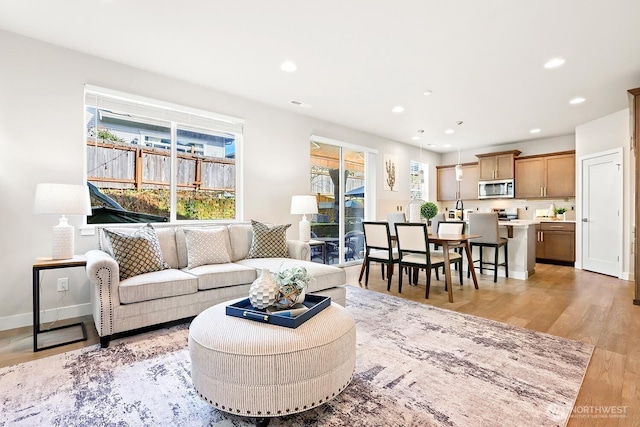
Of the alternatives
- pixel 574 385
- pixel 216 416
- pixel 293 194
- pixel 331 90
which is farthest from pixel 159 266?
pixel 574 385

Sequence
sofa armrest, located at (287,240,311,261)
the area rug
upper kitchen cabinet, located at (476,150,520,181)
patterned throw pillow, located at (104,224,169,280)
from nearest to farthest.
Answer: the area rug
patterned throw pillow, located at (104,224,169,280)
sofa armrest, located at (287,240,311,261)
upper kitchen cabinet, located at (476,150,520,181)

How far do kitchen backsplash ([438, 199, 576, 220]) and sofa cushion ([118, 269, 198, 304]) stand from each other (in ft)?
23.2

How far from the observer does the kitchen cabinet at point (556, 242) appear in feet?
19.3

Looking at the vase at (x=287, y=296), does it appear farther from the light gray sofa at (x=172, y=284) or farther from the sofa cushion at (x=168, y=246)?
the sofa cushion at (x=168, y=246)

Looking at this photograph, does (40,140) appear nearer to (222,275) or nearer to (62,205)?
(62,205)

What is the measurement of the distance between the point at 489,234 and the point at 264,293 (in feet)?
13.4

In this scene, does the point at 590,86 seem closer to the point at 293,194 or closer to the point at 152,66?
the point at 293,194

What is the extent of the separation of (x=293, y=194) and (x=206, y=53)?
2331mm

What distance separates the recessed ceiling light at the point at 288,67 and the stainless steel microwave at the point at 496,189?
5.75 metres

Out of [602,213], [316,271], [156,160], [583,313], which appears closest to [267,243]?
[316,271]

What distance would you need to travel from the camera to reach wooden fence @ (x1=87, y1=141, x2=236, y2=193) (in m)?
3.34

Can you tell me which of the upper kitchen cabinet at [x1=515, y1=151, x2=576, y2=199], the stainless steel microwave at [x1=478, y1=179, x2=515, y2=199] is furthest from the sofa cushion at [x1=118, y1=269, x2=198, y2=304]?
the upper kitchen cabinet at [x1=515, y1=151, x2=576, y2=199]

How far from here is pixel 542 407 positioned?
1.68m

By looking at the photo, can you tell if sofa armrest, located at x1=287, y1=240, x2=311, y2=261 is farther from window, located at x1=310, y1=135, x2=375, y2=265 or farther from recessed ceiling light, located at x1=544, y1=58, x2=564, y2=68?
recessed ceiling light, located at x1=544, y1=58, x2=564, y2=68
